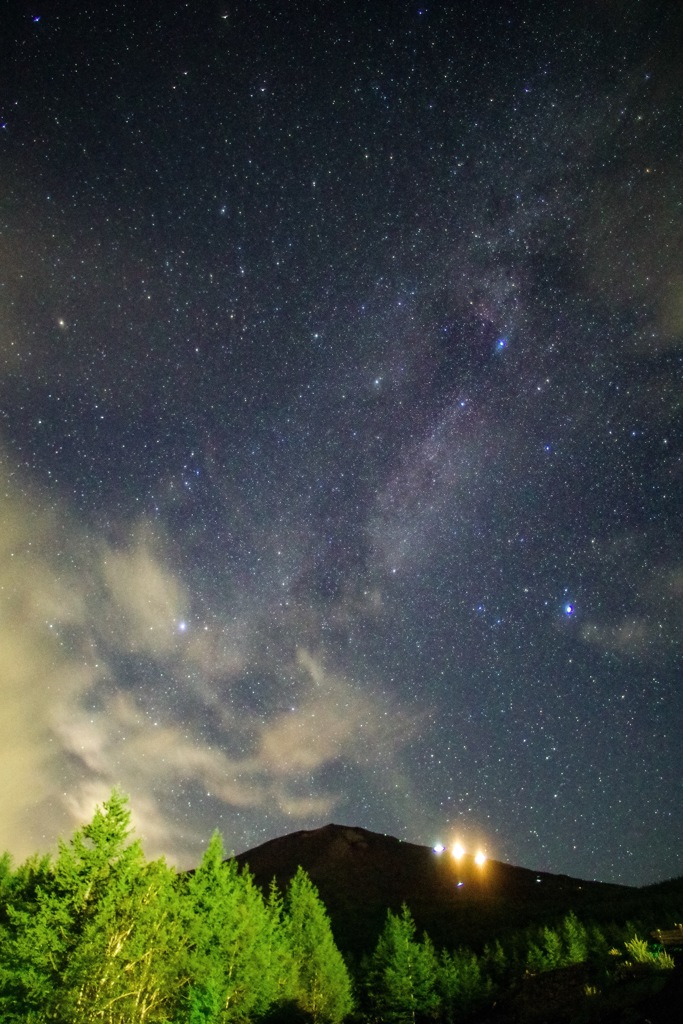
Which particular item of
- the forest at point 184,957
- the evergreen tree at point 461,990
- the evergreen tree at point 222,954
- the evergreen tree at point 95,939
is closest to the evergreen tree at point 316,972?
the forest at point 184,957

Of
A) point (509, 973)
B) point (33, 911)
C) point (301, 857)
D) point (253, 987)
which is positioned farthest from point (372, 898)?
point (33, 911)

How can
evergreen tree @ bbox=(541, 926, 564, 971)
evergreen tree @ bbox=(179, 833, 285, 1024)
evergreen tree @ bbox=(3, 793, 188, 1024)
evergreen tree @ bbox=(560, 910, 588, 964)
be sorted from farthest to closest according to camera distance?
evergreen tree @ bbox=(560, 910, 588, 964) → evergreen tree @ bbox=(541, 926, 564, 971) → evergreen tree @ bbox=(179, 833, 285, 1024) → evergreen tree @ bbox=(3, 793, 188, 1024)

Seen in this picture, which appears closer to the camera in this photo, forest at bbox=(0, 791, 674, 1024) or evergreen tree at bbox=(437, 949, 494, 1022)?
forest at bbox=(0, 791, 674, 1024)

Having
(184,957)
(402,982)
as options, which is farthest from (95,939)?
(402,982)

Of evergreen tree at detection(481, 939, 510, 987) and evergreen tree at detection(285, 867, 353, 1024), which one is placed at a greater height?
evergreen tree at detection(285, 867, 353, 1024)

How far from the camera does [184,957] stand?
20.0m

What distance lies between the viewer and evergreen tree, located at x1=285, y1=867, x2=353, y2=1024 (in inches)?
1267

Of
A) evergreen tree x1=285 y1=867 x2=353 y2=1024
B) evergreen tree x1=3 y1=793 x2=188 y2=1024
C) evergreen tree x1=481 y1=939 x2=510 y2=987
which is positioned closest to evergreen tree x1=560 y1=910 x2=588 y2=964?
evergreen tree x1=481 y1=939 x2=510 y2=987

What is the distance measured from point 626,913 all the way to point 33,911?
8669cm

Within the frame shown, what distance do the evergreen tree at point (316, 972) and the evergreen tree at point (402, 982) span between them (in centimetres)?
278

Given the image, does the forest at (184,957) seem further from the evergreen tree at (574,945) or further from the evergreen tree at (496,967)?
the evergreen tree at (496,967)

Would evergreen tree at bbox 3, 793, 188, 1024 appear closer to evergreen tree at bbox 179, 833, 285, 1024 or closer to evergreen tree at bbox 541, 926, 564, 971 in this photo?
evergreen tree at bbox 179, 833, 285, 1024

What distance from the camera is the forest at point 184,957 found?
618 inches

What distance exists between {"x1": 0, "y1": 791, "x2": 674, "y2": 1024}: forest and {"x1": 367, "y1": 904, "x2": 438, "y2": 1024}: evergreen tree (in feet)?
0.27
